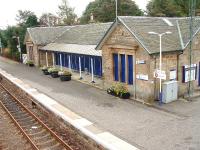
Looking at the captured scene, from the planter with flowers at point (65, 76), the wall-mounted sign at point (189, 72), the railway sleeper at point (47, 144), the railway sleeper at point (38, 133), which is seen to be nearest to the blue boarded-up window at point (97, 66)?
the planter with flowers at point (65, 76)

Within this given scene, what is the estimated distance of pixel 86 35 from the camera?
103ft

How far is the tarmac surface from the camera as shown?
515 inches

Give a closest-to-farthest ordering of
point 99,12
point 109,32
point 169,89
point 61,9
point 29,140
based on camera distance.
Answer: point 29,140 < point 169,89 < point 109,32 < point 99,12 < point 61,9

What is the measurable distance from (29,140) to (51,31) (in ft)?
91.8

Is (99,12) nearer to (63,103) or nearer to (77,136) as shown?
(63,103)

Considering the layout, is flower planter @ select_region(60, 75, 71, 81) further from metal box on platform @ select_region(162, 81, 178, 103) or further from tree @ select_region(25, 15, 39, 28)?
tree @ select_region(25, 15, 39, 28)

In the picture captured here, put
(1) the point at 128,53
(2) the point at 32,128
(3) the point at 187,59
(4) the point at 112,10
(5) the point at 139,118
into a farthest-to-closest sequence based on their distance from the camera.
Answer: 1. (4) the point at 112,10
2. (3) the point at 187,59
3. (1) the point at 128,53
4. (5) the point at 139,118
5. (2) the point at 32,128

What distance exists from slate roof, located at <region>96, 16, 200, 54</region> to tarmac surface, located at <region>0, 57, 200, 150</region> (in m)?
3.67

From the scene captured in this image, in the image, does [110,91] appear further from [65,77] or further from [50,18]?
[50,18]

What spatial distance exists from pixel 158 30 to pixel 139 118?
7.45 m

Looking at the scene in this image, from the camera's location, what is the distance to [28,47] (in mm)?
41156

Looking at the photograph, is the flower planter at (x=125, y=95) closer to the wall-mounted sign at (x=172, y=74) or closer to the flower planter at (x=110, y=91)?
the flower planter at (x=110, y=91)

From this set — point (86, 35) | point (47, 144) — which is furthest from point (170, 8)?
point (47, 144)

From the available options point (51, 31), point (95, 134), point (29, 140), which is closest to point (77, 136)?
point (95, 134)
